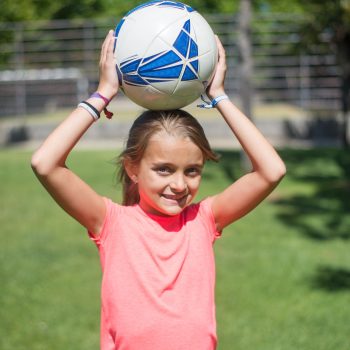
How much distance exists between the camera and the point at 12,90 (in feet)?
73.5

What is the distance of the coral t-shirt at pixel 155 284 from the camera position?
2.54 meters

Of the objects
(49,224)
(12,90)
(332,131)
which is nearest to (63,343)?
(49,224)

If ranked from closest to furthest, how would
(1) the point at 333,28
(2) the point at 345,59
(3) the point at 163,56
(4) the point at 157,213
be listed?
(3) the point at 163,56
(4) the point at 157,213
(1) the point at 333,28
(2) the point at 345,59

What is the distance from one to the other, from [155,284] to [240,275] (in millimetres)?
4066

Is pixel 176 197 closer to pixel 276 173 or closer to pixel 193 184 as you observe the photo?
pixel 193 184

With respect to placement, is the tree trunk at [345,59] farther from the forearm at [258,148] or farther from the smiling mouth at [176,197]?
the smiling mouth at [176,197]

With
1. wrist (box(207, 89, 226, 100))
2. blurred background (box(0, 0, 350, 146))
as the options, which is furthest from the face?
blurred background (box(0, 0, 350, 146))

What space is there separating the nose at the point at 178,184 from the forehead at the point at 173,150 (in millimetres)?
58

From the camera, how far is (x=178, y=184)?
2.60 metres

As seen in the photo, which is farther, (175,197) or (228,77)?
(228,77)

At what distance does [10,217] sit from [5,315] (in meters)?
3.58

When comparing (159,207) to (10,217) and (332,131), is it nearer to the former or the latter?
(10,217)

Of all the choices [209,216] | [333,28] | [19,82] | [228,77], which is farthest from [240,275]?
[19,82]

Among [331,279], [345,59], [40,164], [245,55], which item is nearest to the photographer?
[40,164]
